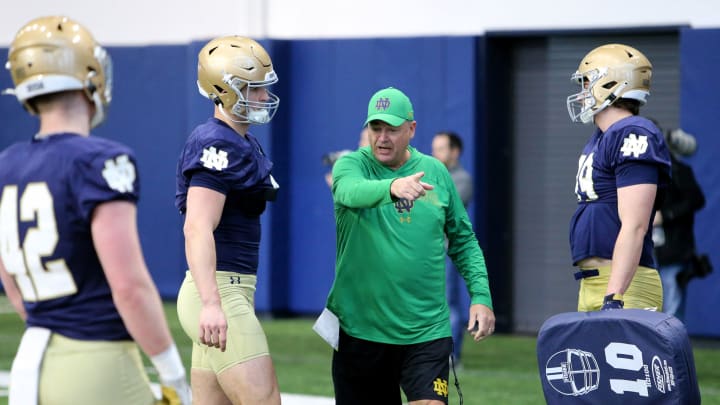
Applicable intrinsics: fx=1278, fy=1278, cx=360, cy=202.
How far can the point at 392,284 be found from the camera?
5246 millimetres

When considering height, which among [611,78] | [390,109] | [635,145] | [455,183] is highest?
[611,78]

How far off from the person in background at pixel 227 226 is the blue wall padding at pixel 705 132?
6.98 meters

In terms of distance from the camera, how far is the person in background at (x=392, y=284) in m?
5.23

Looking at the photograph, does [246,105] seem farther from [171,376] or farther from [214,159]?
[171,376]

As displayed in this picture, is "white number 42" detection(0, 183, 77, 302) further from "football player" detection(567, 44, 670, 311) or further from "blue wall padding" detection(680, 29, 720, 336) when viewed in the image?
"blue wall padding" detection(680, 29, 720, 336)

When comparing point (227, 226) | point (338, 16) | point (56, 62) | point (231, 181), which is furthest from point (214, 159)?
point (338, 16)

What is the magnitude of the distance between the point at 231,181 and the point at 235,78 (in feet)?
1.42

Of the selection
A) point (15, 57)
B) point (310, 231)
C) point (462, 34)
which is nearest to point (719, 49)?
point (462, 34)

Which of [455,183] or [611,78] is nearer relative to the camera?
[611,78]

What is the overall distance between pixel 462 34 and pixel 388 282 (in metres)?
7.60

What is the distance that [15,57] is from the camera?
367 cm

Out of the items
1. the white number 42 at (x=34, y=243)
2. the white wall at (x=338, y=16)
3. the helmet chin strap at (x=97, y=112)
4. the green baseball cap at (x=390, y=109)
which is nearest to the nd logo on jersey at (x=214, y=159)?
the green baseball cap at (x=390, y=109)

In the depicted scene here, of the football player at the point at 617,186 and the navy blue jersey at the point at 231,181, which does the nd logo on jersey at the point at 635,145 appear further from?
the navy blue jersey at the point at 231,181

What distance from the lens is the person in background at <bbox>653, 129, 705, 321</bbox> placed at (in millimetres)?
9609
